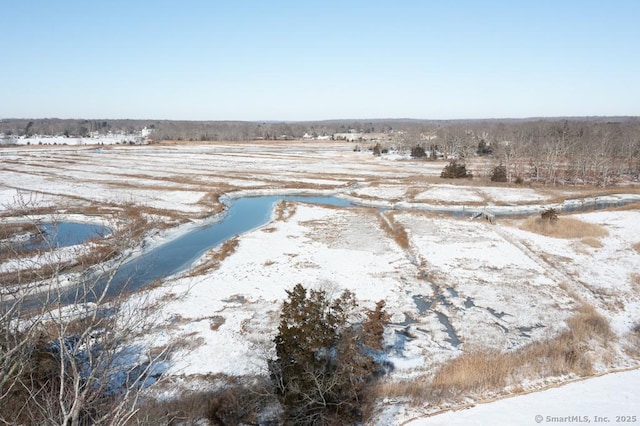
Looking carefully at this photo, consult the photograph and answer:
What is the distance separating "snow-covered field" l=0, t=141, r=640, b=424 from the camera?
11953mm

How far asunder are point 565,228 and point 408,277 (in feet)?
41.6

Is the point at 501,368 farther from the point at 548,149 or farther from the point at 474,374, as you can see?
the point at 548,149

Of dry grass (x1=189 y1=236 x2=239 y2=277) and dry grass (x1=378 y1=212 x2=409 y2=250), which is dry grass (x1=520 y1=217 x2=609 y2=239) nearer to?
dry grass (x1=378 y1=212 x2=409 y2=250)

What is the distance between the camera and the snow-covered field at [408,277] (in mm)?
11953

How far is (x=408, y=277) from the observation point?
57.7 feet

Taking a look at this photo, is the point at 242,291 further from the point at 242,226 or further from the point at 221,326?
the point at 242,226

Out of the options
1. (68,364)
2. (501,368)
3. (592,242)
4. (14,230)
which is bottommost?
(501,368)

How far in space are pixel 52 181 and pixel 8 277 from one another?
109ft

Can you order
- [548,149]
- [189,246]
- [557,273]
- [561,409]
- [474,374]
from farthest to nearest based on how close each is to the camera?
[548,149] < [189,246] < [557,273] < [474,374] < [561,409]

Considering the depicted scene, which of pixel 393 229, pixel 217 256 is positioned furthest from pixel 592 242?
pixel 217 256

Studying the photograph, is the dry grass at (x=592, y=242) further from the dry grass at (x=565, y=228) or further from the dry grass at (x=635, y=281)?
the dry grass at (x=635, y=281)

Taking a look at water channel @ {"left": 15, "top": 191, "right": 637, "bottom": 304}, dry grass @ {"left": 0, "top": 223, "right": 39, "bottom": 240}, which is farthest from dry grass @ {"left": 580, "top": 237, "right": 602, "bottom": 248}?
dry grass @ {"left": 0, "top": 223, "right": 39, "bottom": 240}

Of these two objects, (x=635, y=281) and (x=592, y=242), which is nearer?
(x=635, y=281)

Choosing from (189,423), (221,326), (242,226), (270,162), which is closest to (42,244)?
(242,226)
